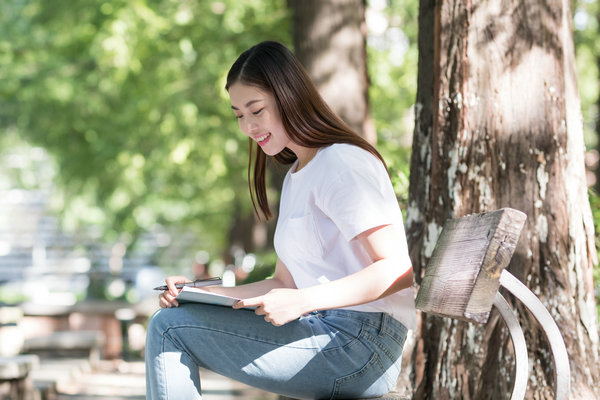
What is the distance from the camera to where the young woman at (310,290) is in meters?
2.31

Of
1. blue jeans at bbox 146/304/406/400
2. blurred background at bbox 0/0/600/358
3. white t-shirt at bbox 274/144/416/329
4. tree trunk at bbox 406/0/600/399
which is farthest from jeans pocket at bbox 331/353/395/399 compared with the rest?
blurred background at bbox 0/0/600/358

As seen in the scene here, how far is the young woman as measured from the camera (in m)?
2.31

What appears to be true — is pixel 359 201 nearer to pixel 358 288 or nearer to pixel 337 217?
pixel 337 217

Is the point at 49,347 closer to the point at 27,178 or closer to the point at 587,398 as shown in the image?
the point at 587,398

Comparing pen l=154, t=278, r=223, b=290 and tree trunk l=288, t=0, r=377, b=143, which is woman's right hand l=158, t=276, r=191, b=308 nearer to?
pen l=154, t=278, r=223, b=290

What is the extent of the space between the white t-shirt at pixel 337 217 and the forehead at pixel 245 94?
0.78ft

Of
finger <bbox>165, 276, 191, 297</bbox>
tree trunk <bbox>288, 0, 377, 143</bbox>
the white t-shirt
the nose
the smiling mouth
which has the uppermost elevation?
tree trunk <bbox>288, 0, 377, 143</bbox>

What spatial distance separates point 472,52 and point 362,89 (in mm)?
4068

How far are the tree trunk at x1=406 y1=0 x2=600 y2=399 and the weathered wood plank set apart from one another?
95cm

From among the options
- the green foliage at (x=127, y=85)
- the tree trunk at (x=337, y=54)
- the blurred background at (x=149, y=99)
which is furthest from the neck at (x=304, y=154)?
the green foliage at (x=127, y=85)

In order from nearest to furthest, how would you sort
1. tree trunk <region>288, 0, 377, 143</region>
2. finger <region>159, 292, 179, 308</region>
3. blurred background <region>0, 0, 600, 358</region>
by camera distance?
finger <region>159, 292, 179, 308</region> < tree trunk <region>288, 0, 377, 143</region> < blurred background <region>0, 0, 600, 358</region>

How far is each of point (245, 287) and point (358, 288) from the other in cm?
64

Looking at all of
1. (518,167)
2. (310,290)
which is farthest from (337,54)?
(310,290)

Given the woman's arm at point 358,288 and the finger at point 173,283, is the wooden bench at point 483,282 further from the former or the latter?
the finger at point 173,283
